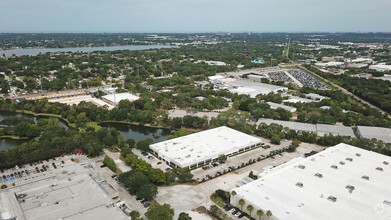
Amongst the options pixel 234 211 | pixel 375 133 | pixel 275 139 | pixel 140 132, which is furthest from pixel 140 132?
pixel 375 133

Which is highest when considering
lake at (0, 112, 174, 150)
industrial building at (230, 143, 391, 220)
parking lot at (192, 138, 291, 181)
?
industrial building at (230, 143, 391, 220)

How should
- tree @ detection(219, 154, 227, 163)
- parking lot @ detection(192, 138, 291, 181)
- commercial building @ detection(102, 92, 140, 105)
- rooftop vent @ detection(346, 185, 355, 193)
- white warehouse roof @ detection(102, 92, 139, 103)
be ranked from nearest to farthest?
rooftop vent @ detection(346, 185, 355, 193) → parking lot @ detection(192, 138, 291, 181) → tree @ detection(219, 154, 227, 163) → commercial building @ detection(102, 92, 140, 105) → white warehouse roof @ detection(102, 92, 139, 103)

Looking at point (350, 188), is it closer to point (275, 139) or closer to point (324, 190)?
point (324, 190)

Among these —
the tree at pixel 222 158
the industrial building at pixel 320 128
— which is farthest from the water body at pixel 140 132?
the industrial building at pixel 320 128

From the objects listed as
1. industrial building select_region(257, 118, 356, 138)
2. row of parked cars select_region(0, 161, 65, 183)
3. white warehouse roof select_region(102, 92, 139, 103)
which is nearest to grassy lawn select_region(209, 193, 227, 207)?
row of parked cars select_region(0, 161, 65, 183)

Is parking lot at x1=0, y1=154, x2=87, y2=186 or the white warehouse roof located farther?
the white warehouse roof

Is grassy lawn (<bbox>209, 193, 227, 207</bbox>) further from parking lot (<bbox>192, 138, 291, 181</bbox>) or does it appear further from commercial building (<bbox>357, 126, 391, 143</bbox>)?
commercial building (<bbox>357, 126, 391, 143</bbox>)

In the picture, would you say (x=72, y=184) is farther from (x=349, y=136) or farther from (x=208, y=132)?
(x=349, y=136)
